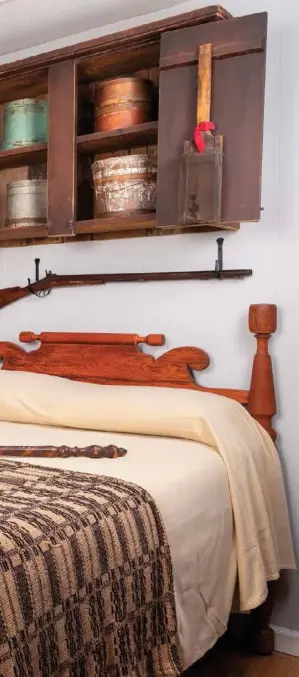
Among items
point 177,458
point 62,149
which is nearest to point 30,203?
point 62,149

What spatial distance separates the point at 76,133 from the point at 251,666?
193 centimetres

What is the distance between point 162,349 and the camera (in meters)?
2.58

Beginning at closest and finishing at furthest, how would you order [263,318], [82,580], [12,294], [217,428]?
[82,580] < [217,428] < [263,318] < [12,294]

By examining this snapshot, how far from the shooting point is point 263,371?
Answer: 2.27 m

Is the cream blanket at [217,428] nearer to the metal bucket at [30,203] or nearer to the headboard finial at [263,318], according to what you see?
the headboard finial at [263,318]

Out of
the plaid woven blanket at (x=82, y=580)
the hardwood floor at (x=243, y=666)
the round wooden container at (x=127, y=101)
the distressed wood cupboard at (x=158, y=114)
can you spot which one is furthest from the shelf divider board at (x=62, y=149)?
the hardwood floor at (x=243, y=666)

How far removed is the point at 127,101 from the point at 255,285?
79cm

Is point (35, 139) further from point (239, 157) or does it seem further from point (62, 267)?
point (239, 157)

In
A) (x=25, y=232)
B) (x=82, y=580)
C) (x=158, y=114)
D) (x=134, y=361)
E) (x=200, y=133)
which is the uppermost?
(x=158, y=114)

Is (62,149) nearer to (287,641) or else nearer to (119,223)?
(119,223)

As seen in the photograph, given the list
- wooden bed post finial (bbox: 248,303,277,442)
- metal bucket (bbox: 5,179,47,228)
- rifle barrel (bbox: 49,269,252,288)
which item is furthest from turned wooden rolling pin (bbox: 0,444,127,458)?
metal bucket (bbox: 5,179,47,228)

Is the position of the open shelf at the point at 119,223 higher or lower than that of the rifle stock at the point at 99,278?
higher

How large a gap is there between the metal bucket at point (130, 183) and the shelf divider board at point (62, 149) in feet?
0.46

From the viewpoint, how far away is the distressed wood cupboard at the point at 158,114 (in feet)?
6.97
